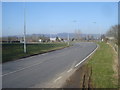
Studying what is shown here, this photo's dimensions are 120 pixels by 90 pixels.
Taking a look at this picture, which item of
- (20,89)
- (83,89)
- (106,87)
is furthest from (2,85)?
(106,87)

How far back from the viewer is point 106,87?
9820mm

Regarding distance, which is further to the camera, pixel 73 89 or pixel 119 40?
pixel 119 40

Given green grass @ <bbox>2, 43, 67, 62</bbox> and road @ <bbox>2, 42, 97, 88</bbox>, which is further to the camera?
green grass @ <bbox>2, 43, 67, 62</bbox>

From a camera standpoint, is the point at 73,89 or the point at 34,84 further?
the point at 34,84

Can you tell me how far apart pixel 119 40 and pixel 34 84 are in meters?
20.6

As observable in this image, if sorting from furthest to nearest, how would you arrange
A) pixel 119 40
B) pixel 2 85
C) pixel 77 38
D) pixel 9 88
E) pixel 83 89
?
1. pixel 77 38
2. pixel 119 40
3. pixel 2 85
4. pixel 9 88
5. pixel 83 89

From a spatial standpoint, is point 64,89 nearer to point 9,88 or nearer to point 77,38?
point 9,88

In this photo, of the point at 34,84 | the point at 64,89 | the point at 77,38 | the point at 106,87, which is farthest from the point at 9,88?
the point at 77,38

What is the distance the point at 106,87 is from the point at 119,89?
1.82 ft

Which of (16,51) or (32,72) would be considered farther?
(16,51)

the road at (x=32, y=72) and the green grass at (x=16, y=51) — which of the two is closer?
the road at (x=32, y=72)

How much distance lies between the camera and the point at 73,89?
9.66 m

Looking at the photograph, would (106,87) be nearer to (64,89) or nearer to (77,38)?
(64,89)

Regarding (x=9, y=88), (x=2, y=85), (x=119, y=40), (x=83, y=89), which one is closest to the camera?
(x=83, y=89)
